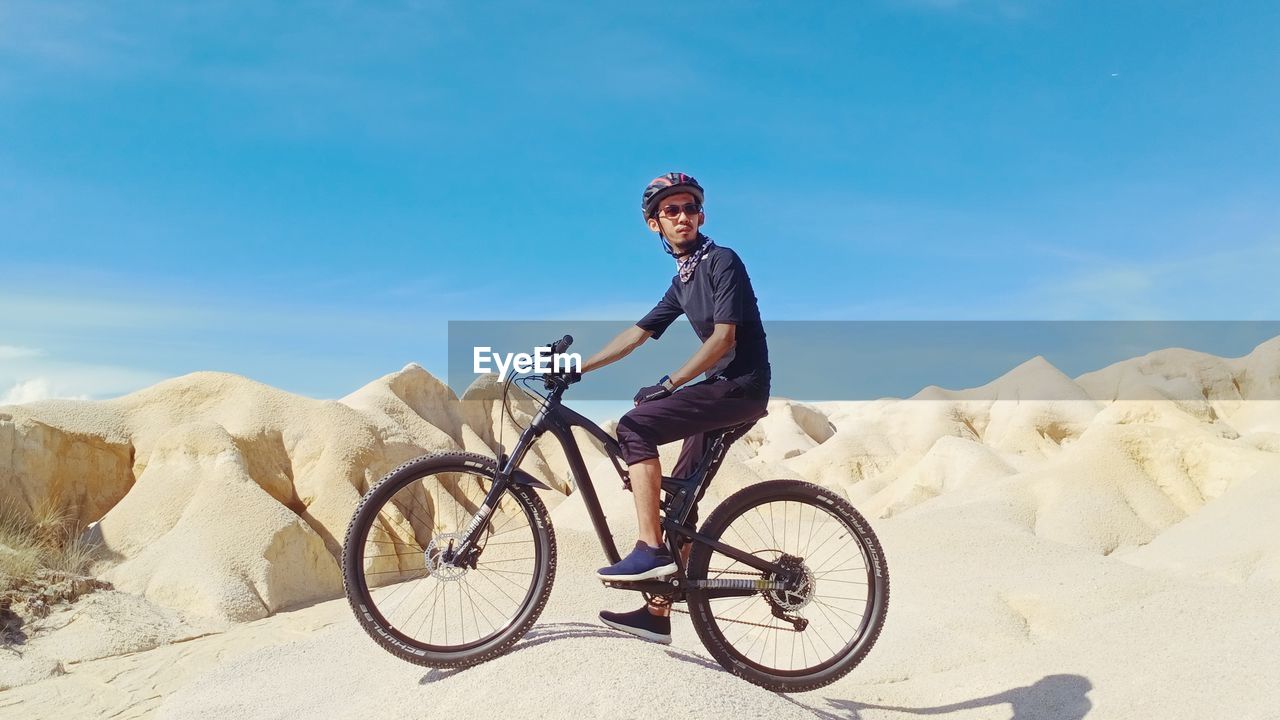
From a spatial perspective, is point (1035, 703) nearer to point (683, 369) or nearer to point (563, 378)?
point (683, 369)

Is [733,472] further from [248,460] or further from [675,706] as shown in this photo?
[675,706]

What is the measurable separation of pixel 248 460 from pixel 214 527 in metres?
3.22

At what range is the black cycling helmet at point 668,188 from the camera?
14.2ft

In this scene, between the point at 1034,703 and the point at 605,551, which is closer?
the point at 605,551

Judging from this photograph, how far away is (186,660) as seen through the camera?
387 inches

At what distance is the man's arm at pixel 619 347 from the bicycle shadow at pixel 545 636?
1192 millimetres

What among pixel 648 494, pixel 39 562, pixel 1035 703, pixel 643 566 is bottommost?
pixel 39 562

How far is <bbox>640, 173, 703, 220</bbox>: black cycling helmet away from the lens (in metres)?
4.32

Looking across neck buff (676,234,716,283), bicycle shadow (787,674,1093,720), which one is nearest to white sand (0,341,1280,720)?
bicycle shadow (787,674,1093,720)

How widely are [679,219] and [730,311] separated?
1.78ft

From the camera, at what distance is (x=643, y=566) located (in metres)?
4.05

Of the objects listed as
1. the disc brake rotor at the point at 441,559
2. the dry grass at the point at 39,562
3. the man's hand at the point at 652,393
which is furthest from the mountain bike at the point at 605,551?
the dry grass at the point at 39,562

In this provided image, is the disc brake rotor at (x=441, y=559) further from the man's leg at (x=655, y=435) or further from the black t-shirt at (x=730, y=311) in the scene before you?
the black t-shirt at (x=730, y=311)

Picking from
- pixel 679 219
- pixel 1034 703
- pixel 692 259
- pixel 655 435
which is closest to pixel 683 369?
pixel 655 435
